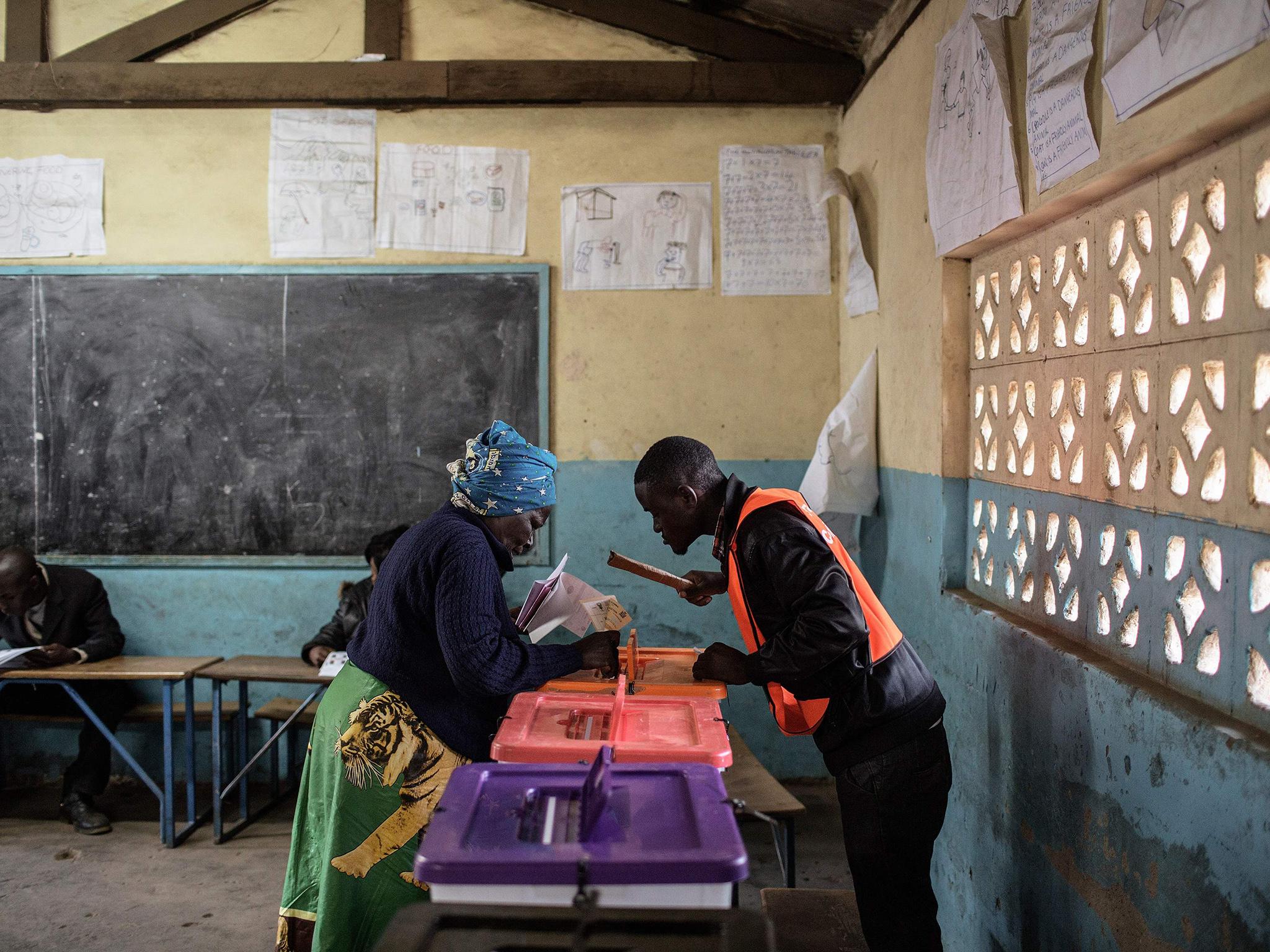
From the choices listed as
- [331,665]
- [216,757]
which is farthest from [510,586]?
[216,757]

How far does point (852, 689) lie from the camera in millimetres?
2115

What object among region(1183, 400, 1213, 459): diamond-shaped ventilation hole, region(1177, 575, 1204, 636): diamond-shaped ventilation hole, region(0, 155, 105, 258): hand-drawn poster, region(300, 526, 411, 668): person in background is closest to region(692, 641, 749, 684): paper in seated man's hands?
region(1177, 575, 1204, 636): diamond-shaped ventilation hole

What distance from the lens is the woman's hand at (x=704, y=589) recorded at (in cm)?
263

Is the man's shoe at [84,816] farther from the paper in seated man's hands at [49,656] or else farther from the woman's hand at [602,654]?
the woman's hand at [602,654]

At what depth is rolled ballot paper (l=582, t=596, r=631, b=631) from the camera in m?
2.52

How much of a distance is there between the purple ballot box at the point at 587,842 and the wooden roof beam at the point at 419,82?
3700 mm

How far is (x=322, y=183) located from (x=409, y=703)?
318 cm

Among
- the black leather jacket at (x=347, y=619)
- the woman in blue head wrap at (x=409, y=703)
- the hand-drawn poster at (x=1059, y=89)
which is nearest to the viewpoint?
the hand-drawn poster at (x=1059, y=89)

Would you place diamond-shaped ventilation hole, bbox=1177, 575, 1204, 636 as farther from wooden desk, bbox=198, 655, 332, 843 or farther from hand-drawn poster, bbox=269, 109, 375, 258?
hand-drawn poster, bbox=269, 109, 375, 258

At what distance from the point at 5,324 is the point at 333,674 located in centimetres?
247

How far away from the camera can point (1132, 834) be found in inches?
74.1

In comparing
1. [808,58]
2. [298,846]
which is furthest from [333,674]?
[808,58]

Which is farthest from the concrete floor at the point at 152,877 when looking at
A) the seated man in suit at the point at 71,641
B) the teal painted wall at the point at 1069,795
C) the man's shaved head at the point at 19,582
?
the teal painted wall at the point at 1069,795

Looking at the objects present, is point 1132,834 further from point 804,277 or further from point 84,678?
point 84,678
